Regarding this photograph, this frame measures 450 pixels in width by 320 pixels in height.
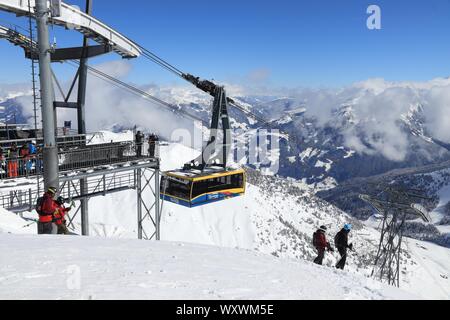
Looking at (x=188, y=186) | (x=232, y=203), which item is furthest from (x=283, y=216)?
(x=188, y=186)

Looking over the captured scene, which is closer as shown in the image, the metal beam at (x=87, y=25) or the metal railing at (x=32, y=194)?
the metal beam at (x=87, y=25)

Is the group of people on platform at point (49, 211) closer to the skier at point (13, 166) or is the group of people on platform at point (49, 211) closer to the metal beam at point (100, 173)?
the skier at point (13, 166)

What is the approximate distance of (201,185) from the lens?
26594 millimetres

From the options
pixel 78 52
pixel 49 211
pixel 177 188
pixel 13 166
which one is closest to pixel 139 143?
pixel 78 52

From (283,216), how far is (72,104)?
326ft

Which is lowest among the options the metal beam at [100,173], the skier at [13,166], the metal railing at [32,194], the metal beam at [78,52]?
the metal railing at [32,194]

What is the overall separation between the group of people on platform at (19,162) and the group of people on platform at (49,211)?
4.59 metres

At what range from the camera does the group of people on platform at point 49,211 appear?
1199 cm

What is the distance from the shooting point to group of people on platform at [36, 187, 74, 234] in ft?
39.3

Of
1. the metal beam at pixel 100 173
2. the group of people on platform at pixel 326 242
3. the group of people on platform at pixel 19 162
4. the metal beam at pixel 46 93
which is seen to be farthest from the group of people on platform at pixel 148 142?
the group of people on platform at pixel 326 242

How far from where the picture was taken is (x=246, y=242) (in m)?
70.4

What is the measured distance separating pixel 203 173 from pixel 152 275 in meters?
19.6

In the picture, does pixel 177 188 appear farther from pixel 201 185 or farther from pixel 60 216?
pixel 60 216
